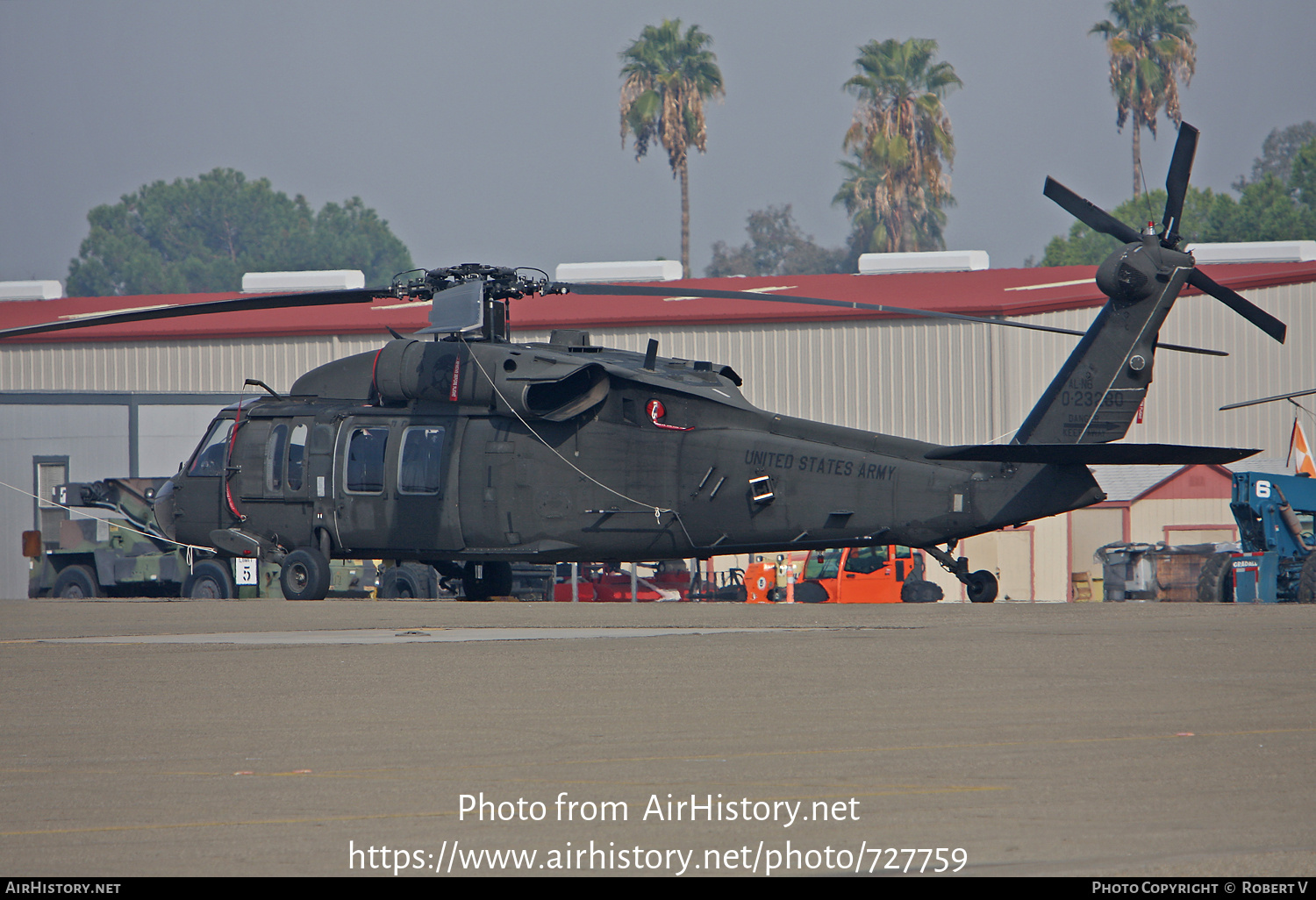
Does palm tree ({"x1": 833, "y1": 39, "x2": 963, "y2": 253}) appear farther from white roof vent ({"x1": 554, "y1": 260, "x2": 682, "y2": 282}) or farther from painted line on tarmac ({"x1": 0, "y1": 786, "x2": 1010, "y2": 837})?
painted line on tarmac ({"x1": 0, "y1": 786, "x2": 1010, "y2": 837})

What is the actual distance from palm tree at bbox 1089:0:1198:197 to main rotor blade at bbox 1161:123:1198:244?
80062mm

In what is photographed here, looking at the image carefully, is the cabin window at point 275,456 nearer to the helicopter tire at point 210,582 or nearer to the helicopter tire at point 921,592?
the helicopter tire at point 210,582

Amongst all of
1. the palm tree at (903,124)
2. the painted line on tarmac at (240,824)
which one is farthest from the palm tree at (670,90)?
the painted line on tarmac at (240,824)

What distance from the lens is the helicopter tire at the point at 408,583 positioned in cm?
2925

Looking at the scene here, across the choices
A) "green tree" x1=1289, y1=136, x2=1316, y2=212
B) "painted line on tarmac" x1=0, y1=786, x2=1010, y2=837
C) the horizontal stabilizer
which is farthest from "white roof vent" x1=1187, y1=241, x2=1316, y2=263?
"green tree" x1=1289, y1=136, x2=1316, y2=212

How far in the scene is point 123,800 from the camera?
7.20 meters

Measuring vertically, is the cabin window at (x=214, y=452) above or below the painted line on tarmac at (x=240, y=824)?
above

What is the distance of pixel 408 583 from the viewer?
96.1 feet

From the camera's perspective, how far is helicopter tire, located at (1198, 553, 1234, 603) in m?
24.5

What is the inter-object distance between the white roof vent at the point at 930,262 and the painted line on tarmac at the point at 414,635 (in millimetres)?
32229

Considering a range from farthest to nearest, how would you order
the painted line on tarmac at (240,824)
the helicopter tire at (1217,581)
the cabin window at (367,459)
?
the helicopter tire at (1217,581)
the cabin window at (367,459)
the painted line on tarmac at (240,824)

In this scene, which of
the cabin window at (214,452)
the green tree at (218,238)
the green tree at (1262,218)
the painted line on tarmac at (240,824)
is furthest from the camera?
the green tree at (218,238)

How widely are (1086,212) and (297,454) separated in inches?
463

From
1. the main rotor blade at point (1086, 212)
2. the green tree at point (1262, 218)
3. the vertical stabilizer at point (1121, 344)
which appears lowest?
the vertical stabilizer at point (1121, 344)
